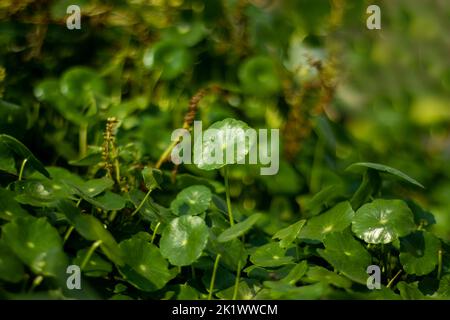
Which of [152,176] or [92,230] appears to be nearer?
[92,230]

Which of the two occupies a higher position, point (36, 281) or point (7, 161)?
point (7, 161)

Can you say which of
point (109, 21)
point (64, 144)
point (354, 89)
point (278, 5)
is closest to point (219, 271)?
point (64, 144)

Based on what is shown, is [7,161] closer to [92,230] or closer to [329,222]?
[92,230]

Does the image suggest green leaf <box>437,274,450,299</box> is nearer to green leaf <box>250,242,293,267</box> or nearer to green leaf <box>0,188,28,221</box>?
green leaf <box>250,242,293,267</box>

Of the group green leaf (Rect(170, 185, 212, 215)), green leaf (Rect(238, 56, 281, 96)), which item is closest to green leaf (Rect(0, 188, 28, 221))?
green leaf (Rect(170, 185, 212, 215))

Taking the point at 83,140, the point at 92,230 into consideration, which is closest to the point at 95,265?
the point at 92,230

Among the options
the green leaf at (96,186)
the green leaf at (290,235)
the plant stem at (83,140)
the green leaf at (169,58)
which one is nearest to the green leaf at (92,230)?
the green leaf at (96,186)
